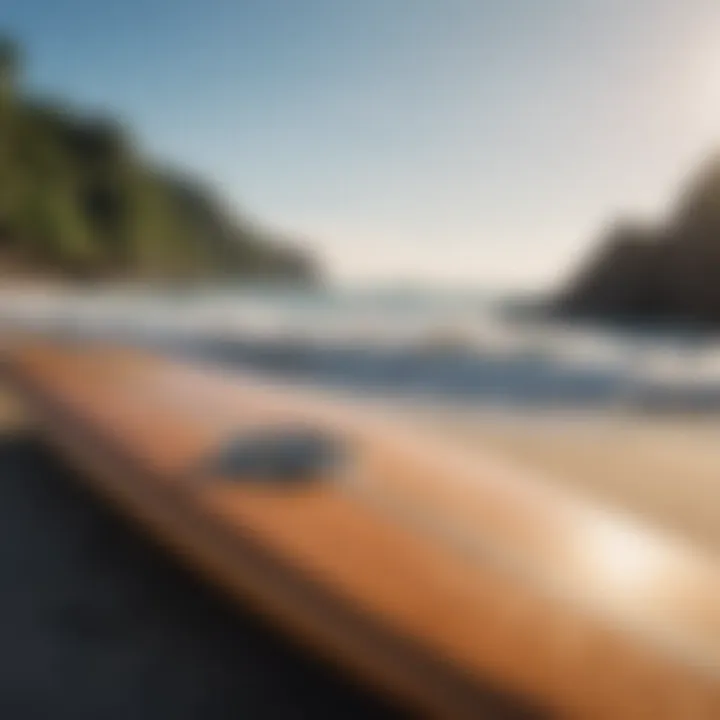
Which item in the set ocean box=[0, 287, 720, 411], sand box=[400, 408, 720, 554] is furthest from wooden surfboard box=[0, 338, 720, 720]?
ocean box=[0, 287, 720, 411]

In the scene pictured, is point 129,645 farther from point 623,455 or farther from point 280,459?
point 623,455

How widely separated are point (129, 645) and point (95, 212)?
2.82 m

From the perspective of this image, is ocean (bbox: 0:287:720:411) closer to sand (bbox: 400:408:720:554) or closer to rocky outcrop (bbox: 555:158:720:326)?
rocky outcrop (bbox: 555:158:720:326)

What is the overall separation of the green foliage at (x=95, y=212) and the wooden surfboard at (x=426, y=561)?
1717 millimetres

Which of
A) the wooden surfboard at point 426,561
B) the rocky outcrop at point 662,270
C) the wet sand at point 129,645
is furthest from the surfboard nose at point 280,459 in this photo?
the rocky outcrop at point 662,270

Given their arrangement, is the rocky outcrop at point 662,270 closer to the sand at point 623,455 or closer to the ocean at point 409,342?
the ocean at point 409,342

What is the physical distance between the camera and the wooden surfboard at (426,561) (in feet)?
1.84

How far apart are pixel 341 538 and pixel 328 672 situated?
12cm

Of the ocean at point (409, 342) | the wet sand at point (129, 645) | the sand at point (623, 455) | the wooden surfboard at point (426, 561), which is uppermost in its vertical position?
the ocean at point (409, 342)

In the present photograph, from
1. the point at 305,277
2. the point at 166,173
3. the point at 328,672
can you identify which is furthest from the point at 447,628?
the point at 305,277

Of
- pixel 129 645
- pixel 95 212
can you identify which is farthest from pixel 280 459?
pixel 95 212

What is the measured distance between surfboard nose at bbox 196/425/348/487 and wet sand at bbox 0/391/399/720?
0.43 ft

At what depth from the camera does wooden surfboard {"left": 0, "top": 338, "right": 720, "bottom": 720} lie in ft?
1.84

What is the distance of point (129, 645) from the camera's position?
834 millimetres
